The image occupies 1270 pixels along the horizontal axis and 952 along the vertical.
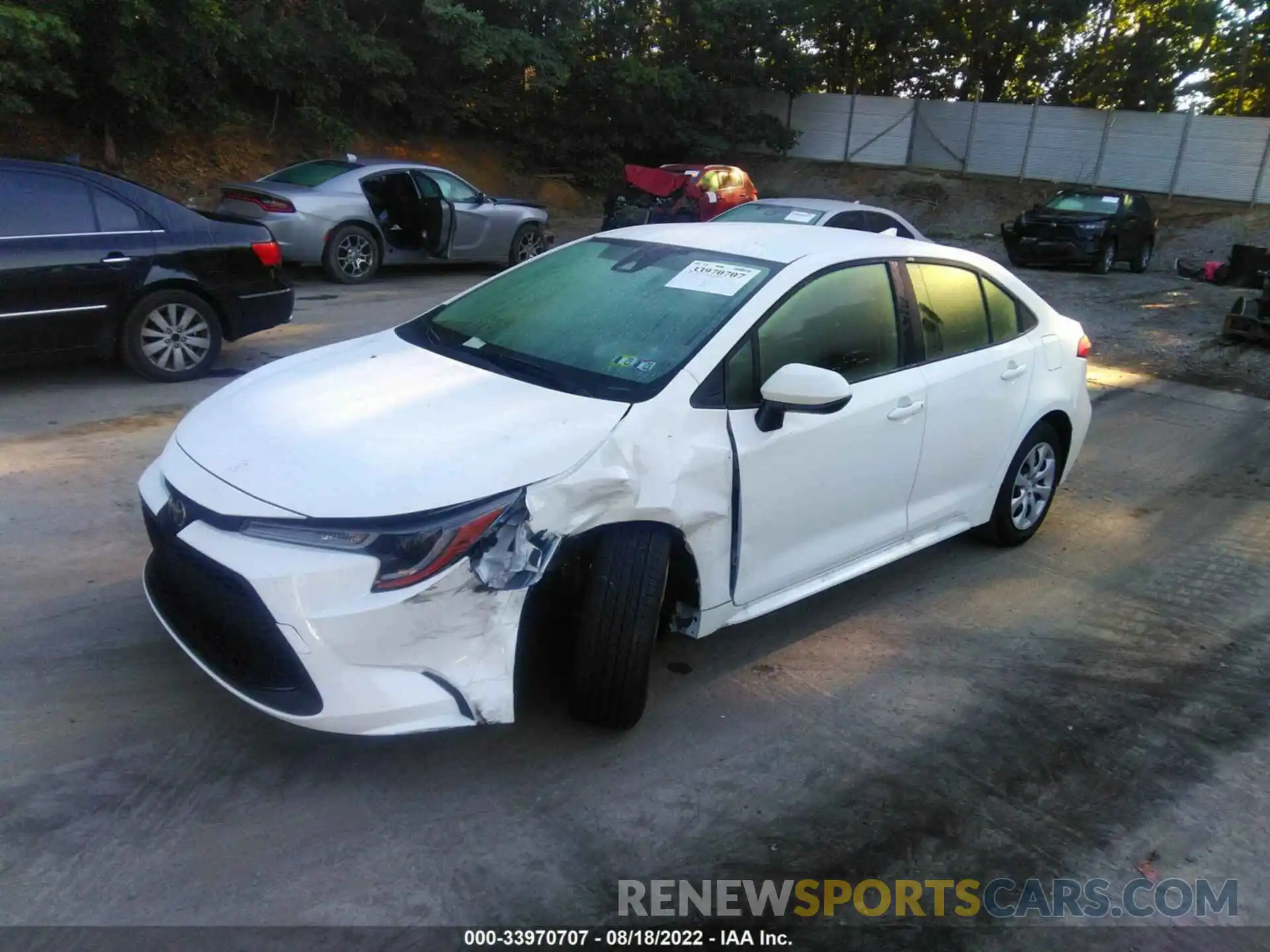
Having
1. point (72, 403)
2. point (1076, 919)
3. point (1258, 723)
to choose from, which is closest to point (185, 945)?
point (1076, 919)

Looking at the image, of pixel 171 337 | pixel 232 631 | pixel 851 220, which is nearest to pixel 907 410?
pixel 232 631

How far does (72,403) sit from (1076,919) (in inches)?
259

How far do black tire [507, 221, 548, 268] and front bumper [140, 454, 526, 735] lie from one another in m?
11.7

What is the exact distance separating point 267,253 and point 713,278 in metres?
4.91

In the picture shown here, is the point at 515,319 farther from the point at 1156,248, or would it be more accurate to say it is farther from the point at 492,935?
the point at 1156,248

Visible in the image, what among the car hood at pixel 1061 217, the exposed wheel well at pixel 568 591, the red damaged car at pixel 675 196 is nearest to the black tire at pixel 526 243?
the red damaged car at pixel 675 196

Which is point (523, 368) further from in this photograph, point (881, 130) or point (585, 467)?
point (881, 130)

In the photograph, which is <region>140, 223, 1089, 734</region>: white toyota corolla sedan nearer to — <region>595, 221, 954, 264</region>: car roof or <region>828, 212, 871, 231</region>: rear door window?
<region>595, 221, 954, 264</region>: car roof

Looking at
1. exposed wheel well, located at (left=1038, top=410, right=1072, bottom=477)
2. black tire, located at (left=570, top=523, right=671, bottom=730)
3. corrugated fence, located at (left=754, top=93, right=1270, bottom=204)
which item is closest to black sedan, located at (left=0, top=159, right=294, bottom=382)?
black tire, located at (left=570, top=523, right=671, bottom=730)

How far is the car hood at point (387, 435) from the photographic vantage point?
9.79ft

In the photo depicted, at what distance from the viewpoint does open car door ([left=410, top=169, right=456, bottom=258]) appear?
13.0 meters

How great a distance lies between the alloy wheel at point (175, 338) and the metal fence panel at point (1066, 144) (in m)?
23.8

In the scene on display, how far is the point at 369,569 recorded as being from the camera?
9.39 feet

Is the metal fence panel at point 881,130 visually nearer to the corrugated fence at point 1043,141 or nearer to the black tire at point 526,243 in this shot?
the corrugated fence at point 1043,141
